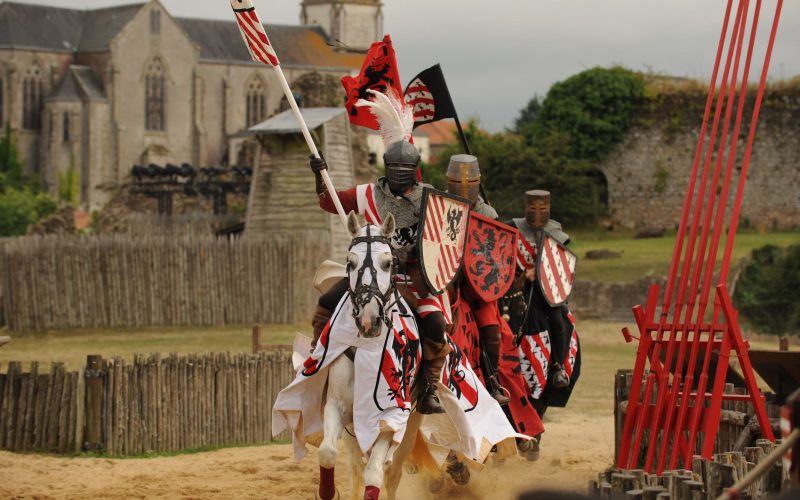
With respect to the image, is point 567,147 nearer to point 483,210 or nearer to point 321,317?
point 483,210

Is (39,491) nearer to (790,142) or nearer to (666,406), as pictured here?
(666,406)

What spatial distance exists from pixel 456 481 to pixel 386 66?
293cm

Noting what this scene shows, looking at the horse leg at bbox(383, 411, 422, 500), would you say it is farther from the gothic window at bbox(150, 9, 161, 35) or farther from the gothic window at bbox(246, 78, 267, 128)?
the gothic window at bbox(246, 78, 267, 128)

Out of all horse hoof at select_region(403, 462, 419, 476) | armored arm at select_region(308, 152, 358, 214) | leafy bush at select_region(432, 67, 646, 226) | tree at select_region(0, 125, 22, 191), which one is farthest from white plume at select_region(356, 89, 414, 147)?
tree at select_region(0, 125, 22, 191)

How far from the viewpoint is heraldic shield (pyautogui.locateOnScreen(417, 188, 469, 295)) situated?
7992 millimetres

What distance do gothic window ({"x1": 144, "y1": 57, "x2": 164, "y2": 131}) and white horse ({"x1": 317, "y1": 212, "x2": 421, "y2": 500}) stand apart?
264 feet

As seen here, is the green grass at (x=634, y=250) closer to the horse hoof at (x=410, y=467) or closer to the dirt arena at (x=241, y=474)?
the dirt arena at (x=241, y=474)

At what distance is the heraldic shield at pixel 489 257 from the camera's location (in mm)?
8875

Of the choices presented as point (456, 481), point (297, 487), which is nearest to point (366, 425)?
point (456, 481)

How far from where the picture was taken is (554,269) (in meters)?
10.5

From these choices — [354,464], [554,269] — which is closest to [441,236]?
[354,464]

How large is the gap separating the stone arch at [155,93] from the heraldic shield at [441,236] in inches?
3150

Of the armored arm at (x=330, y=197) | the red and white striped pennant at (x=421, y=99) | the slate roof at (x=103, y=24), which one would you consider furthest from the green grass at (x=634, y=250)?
the slate roof at (x=103, y=24)

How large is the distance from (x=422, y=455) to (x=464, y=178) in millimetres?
1892
